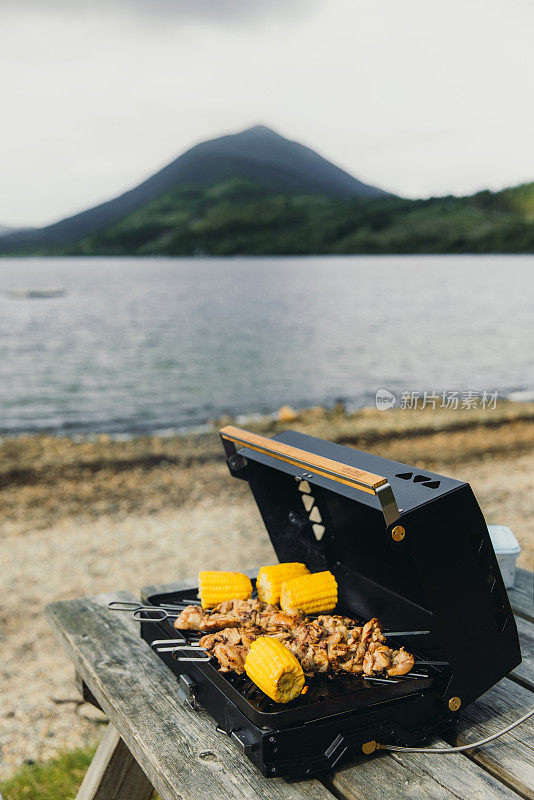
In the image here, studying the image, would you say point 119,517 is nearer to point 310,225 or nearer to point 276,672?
point 276,672

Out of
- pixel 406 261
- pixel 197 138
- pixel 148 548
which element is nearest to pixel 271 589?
pixel 148 548

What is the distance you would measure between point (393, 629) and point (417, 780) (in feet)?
1.31

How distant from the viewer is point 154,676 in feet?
5.97

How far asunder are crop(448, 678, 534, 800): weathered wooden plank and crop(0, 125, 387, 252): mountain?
273 feet

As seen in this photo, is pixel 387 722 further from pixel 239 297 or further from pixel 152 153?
pixel 152 153

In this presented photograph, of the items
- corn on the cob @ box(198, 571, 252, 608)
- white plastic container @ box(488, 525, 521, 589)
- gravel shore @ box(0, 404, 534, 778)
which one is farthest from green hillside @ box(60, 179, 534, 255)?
corn on the cob @ box(198, 571, 252, 608)

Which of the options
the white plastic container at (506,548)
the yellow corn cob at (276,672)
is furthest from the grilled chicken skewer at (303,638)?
the white plastic container at (506,548)

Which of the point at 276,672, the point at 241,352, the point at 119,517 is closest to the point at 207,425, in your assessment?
the point at 119,517

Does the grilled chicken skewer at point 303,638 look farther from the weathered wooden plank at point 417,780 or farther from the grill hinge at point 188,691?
the weathered wooden plank at point 417,780

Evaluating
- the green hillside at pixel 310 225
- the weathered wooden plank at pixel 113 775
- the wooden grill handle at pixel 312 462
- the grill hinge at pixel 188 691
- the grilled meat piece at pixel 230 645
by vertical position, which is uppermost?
the green hillside at pixel 310 225

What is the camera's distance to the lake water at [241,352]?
56.4 ft

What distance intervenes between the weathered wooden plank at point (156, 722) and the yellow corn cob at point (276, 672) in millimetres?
171

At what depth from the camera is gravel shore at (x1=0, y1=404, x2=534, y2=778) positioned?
364 centimetres

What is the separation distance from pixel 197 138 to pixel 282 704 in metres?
95.4
